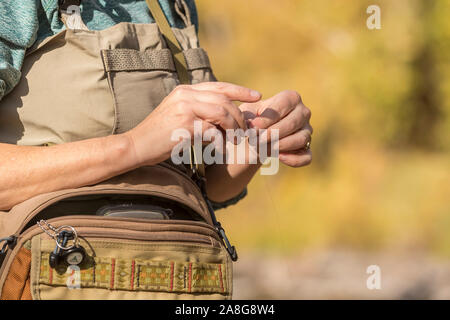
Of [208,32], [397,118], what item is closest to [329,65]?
[397,118]

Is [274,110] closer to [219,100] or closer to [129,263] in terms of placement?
[219,100]

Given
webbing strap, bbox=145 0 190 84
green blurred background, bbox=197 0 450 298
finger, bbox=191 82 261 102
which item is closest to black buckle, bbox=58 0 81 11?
webbing strap, bbox=145 0 190 84

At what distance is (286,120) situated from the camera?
1151mm

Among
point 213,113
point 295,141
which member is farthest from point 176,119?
point 295,141

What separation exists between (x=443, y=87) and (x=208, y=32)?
200 centimetres

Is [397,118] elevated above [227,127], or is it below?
above

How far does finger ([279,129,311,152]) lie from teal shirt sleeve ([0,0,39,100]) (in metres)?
0.49

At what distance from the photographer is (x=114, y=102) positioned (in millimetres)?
1063

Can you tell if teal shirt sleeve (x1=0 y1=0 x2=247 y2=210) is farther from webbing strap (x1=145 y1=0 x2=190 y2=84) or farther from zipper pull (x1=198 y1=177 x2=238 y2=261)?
zipper pull (x1=198 y1=177 x2=238 y2=261)

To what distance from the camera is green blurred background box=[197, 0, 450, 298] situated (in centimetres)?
479

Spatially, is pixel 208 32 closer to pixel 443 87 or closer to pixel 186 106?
pixel 443 87

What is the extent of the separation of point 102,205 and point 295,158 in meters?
0.39

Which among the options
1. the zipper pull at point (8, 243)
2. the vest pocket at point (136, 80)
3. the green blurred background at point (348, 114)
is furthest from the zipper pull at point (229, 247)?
the green blurred background at point (348, 114)

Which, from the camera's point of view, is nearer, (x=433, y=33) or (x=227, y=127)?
(x=227, y=127)
